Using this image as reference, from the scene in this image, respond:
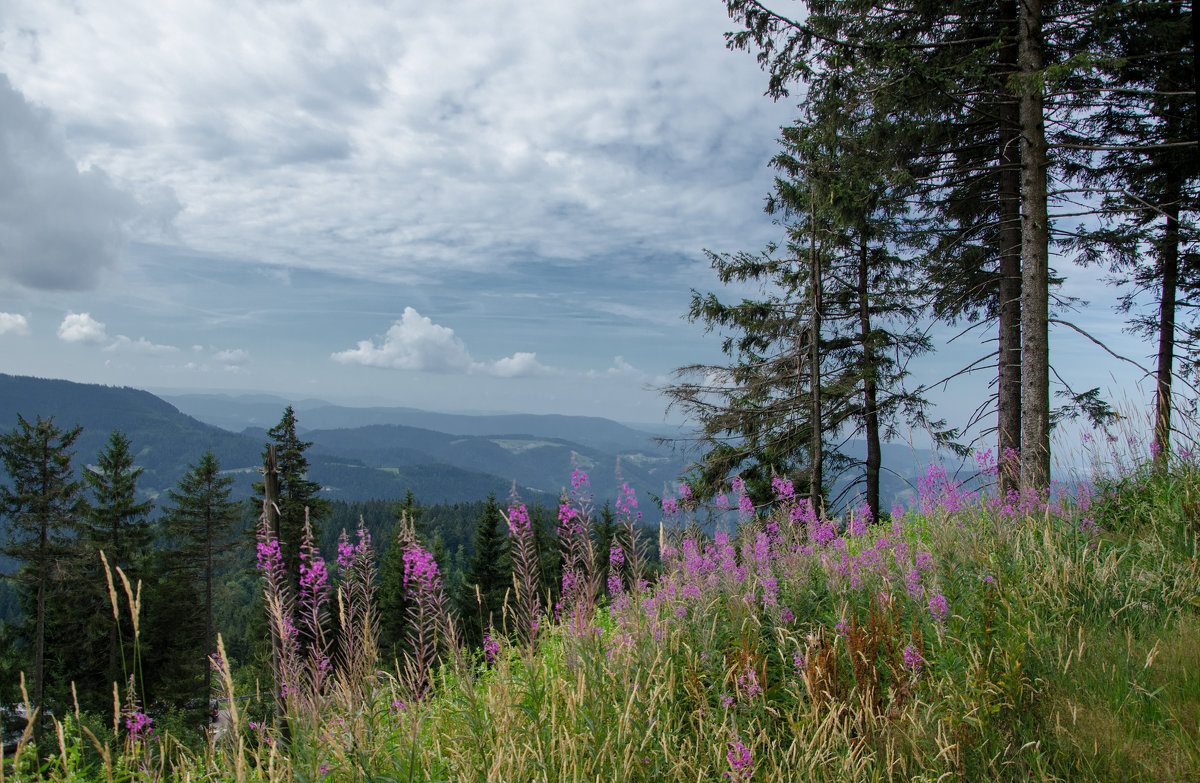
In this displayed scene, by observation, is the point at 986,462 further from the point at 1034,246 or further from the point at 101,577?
the point at 101,577

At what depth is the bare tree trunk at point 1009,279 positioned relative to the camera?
9.09 meters

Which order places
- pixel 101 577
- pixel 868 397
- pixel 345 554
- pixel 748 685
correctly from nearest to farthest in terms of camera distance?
pixel 748 685
pixel 345 554
pixel 868 397
pixel 101 577

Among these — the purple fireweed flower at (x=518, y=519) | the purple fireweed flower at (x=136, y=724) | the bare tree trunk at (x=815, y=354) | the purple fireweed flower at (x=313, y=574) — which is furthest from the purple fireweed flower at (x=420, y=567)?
the bare tree trunk at (x=815, y=354)

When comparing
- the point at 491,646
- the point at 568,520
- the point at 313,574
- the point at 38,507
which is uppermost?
the point at 568,520

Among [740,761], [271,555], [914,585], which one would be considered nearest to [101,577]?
[271,555]

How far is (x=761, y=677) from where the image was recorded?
11.0ft

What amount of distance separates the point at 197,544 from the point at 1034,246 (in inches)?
1429

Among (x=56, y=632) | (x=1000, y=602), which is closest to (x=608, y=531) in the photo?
(x=56, y=632)

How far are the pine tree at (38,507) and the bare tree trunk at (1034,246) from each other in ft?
107

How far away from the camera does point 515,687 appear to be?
11.5 feet

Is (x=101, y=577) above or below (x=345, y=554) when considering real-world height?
below

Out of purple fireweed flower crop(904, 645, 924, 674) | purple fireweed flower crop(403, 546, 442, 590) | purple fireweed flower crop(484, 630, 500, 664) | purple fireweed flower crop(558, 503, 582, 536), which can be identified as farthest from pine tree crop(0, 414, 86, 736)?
purple fireweed flower crop(904, 645, 924, 674)

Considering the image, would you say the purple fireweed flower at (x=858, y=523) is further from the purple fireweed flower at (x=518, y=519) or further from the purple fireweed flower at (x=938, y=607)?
the purple fireweed flower at (x=518, y=519)

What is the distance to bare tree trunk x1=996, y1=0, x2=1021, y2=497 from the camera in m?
9.09
